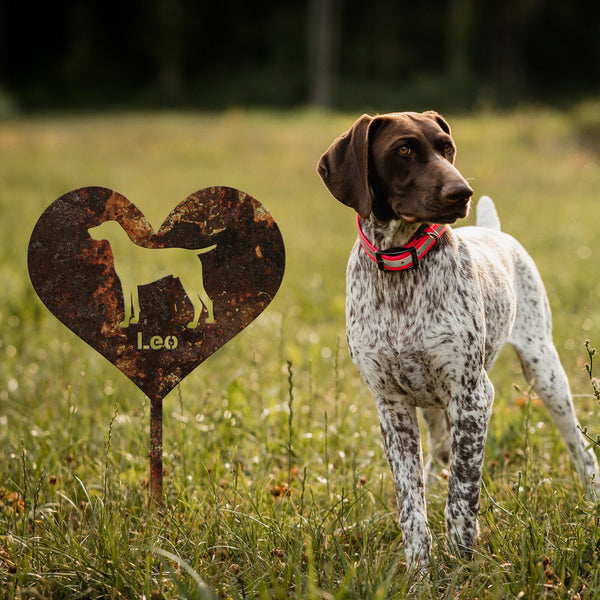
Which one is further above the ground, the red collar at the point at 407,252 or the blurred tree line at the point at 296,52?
the blurred tree line at the point at 296,52

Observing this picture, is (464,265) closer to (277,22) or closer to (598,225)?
(598,225)

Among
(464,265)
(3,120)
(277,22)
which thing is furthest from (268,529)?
(277,22)

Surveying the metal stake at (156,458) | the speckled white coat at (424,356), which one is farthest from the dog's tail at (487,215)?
the metal stake at (156,458)

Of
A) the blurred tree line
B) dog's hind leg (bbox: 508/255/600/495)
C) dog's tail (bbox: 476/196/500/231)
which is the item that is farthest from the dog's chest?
the blurred tree line

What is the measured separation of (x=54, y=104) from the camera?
35.6 metres

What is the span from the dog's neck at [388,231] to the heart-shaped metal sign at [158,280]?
0.36 meters

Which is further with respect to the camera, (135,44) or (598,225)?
(135,44)

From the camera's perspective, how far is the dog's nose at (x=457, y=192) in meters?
2.31

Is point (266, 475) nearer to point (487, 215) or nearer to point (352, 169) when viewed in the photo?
point (352, 169)

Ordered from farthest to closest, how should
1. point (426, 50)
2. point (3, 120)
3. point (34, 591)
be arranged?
point (426, 50) → point (3, 120) → point (34, 591)

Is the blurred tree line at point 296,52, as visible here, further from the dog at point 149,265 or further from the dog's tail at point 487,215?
the dog's tail at point 487,215

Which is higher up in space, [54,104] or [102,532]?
[54,104]

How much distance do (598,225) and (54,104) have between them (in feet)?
107

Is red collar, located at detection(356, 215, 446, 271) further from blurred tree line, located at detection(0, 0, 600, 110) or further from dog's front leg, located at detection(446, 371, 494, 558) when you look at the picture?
blurred tree line, located at detection(0, 0, 600, 110)
